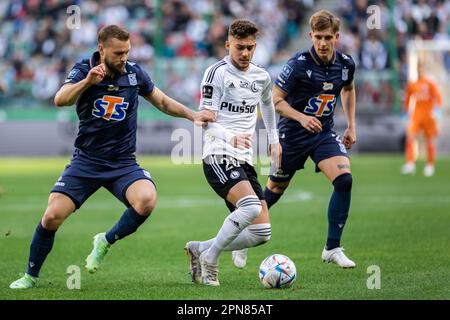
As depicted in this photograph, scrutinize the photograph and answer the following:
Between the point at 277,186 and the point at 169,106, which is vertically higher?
the point at 169,106

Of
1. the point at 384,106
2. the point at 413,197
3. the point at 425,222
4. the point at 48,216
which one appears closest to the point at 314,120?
the point at 48,216

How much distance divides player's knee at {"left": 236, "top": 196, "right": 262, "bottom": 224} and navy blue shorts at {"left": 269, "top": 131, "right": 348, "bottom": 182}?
1.62 metres

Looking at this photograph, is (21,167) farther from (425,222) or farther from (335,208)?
(335,208)

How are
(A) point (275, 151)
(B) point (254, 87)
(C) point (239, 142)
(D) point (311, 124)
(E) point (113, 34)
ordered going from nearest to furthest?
(E) point (113, 34) < (C) point (239, 142) < (B) point (254, 87) < (A) point (275, 151) < (D) point (311, 124)

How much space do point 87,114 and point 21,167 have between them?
56.1 ft

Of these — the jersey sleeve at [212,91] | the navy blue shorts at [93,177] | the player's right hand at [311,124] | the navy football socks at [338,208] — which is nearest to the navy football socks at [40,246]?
the navy blue shorts at [93,177]

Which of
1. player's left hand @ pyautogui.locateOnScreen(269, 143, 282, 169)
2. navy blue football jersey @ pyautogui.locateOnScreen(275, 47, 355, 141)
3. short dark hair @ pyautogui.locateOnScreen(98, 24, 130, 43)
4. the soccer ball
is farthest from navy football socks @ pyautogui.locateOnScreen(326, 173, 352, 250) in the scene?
short dark hair @ pyautogui.locateOnScreen(98, 24, 130, 43)

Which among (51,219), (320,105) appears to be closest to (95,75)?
(51,219)

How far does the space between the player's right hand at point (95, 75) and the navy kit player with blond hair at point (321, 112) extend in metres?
2.31

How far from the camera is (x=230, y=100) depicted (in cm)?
822

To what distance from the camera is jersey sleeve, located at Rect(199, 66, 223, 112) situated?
812cm

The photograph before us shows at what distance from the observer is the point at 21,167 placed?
80.8ft

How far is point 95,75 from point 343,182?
2.88m

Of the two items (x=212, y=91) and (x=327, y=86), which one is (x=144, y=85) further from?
(x=327, y=86)
